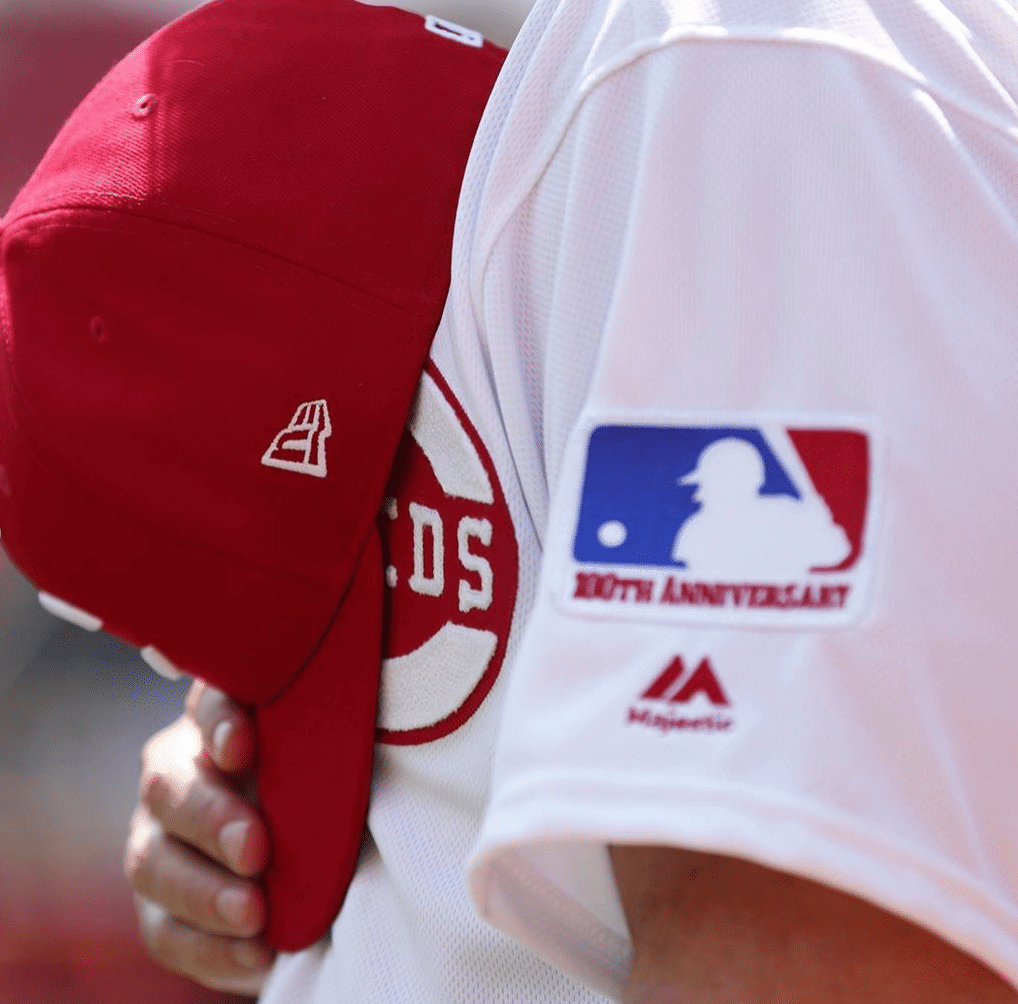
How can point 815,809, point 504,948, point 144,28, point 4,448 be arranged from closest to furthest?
point 815,809, point 504,948, point 4,448, point 144,28

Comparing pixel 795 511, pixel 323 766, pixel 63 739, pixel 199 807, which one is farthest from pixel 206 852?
pixel 63 739

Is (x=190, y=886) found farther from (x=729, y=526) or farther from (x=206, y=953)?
(x=729, y=526)

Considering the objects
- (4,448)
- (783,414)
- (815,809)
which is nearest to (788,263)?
(783,414)

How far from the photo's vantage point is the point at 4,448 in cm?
83

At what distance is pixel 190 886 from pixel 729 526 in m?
0.59

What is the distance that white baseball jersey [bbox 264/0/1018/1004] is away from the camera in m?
0.46

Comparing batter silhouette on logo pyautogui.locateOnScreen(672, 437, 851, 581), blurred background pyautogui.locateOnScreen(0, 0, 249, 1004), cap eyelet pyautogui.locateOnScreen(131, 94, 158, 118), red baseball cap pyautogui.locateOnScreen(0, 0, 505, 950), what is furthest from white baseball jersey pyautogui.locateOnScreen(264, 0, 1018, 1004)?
blurred background pyautogui.locateOnScreen(0, 0, 249, 1004)

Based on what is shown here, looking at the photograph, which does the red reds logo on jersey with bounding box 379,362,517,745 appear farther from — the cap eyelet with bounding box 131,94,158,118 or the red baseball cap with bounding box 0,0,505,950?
the cap eyelet with bounding box 131,94,158,118

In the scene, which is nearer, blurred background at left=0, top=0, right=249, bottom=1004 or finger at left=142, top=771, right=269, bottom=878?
finger at left=142, top=771, right=269, bottom=878

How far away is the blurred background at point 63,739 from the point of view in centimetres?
189

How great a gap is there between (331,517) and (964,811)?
0.38 metres

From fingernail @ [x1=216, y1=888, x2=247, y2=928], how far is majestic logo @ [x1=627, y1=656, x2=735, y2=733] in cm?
48

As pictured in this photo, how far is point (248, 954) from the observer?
900 mm

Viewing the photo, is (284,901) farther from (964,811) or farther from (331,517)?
(964,811)
